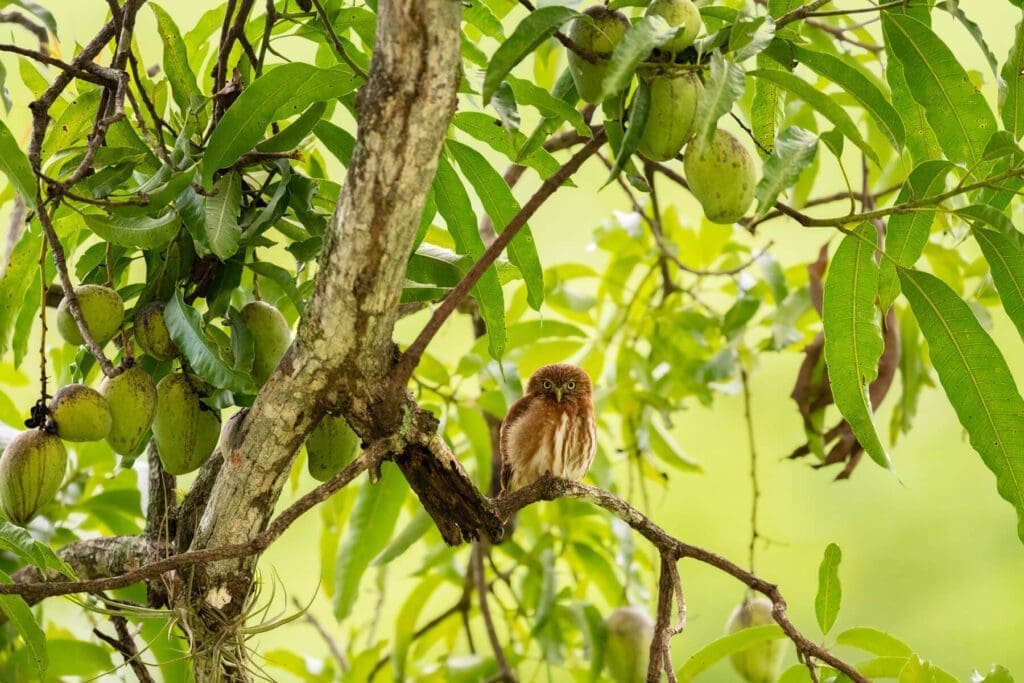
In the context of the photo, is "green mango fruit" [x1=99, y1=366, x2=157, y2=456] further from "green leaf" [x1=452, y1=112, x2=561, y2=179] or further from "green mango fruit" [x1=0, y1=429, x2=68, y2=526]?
"green leaf" [x1=452, y1=112, x2=561, y2=179]

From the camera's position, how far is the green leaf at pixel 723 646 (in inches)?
54.1

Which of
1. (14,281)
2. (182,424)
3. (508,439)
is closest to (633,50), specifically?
(182,424)

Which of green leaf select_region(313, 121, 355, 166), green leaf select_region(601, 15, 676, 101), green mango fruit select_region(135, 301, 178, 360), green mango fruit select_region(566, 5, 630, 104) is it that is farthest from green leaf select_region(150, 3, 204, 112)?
green leaf select_region(601, 15, 676, 101)

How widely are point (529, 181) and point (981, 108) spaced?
3.06m

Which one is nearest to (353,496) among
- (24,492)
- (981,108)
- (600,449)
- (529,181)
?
(600,449)

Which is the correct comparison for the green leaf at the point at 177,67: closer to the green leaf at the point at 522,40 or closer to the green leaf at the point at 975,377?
the green leaf at the point at 522,40

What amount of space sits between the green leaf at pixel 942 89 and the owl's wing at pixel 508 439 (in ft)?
3.89

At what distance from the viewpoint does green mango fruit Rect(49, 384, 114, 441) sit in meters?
1.05

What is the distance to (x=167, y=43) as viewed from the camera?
130 cm

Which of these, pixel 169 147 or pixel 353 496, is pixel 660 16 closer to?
pixel 169 147

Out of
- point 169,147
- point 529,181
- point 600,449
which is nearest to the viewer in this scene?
point 169,147

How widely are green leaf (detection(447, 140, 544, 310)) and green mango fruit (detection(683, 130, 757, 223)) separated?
0.84ft

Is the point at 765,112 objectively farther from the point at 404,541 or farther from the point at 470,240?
the point at 404,541

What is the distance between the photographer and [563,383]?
2254 mm
